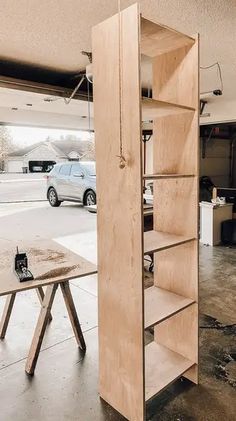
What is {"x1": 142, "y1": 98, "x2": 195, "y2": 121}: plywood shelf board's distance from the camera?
164 centimetres

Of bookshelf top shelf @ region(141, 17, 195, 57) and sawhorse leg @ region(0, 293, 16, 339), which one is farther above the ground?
bookshelf top shelf @ region(141, 17, 195, 57)

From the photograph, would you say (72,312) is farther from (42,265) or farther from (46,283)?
(46,283)

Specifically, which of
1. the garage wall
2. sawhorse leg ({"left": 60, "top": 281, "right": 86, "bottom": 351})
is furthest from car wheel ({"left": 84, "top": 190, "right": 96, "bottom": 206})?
sawhorse leg ({"left": 60, "top": 281, "right": 86, "bottom": 351})

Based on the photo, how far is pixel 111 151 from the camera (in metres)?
1.68

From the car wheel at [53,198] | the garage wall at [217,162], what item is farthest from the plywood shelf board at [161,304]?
the car wheel at [53,198]

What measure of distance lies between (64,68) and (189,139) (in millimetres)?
2631

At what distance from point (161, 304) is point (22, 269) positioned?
93 cm

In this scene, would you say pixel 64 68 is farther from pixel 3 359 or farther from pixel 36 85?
pixel 3 359

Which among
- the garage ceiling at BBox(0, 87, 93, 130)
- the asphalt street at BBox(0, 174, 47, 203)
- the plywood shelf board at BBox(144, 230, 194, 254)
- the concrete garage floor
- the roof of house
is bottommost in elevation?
the concrete garage floor

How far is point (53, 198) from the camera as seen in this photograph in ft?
33.1

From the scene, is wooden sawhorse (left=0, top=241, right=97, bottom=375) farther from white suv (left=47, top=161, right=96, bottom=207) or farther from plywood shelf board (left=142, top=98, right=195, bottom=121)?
white suv (left=47, top=161, right=96, bottom=207)

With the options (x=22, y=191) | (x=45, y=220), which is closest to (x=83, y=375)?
(x=45, y=220)

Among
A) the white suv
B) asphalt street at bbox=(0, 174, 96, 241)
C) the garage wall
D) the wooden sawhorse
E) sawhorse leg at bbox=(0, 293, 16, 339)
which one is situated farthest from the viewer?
the white suv

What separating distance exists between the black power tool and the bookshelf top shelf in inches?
60.5
